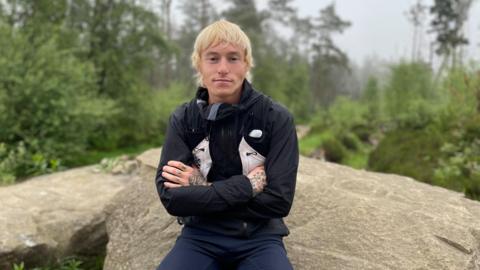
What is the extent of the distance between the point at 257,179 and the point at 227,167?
0.76ft

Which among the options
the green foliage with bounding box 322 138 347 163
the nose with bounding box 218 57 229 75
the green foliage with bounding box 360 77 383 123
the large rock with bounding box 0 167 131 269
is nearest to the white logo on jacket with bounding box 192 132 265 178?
the nose with bounding box 218 57 229 75

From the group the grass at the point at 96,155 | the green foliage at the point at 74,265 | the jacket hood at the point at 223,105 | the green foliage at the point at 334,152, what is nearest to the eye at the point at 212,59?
the jacket hood at the point at 223,105

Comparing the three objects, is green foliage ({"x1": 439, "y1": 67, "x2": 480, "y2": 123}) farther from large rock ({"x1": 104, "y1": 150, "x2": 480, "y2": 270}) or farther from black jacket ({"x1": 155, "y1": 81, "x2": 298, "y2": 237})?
black jacket ({"x1": 155, "y1": 81, "x2": 298, "y2": 237})

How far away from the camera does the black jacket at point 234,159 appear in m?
2.57

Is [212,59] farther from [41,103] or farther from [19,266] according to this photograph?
[41,103]

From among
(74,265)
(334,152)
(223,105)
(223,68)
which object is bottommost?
(334,152)

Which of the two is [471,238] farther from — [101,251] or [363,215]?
[101,251]

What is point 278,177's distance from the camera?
2645mm

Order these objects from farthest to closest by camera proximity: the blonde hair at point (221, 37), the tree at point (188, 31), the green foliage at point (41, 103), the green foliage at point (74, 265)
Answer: the tree at point (188, 31) → the green foliage at point (41, 103) → the green foliage at point (74, 265) → the blonde hair at point (221, 37)

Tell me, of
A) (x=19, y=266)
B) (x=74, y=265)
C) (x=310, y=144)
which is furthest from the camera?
(x=310, y=144)

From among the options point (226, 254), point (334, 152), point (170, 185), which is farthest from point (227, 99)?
point (334, 152)

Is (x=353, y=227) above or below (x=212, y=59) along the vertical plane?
below

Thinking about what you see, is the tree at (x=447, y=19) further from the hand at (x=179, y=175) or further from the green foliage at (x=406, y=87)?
the hand at (x=179, y=175)

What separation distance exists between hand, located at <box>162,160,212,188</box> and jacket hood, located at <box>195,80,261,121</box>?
341mm
